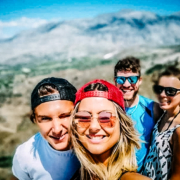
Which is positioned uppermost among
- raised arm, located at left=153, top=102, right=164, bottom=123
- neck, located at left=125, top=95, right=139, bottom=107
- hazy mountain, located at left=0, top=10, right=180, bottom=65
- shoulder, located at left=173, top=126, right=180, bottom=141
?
hazy mountain, located at left=0, top=10, right=180, bottom=65

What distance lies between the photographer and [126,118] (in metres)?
1.53

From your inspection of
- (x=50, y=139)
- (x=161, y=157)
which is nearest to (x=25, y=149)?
(x=50, y=139)

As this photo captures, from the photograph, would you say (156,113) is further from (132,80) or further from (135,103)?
(132,80)

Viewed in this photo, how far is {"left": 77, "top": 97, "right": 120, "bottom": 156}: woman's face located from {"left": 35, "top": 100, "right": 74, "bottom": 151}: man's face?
0.24 meters

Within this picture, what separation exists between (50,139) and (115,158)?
2.06 feet

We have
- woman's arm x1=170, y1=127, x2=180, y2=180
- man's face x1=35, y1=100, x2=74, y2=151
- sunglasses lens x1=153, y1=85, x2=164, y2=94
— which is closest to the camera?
woman's arm x1=170, y1=127, x2=180, y2=180

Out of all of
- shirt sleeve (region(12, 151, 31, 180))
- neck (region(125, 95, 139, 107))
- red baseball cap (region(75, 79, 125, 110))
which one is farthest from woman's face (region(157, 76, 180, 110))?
shirt sleeve (region(12, 151, 31, 180))

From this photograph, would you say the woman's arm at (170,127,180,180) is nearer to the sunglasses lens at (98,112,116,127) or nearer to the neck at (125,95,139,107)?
the sunglasses lens at (98,112,116,127)

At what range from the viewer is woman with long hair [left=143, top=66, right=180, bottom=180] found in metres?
1.58

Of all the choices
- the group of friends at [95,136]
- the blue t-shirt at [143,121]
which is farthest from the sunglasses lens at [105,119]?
the blue t-shirt at [143,121]

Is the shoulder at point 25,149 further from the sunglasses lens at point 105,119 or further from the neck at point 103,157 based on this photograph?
the sunglasses lens at point 105,119

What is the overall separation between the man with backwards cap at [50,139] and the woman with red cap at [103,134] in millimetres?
186

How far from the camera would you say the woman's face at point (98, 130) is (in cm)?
140

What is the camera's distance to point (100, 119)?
4.59ft
